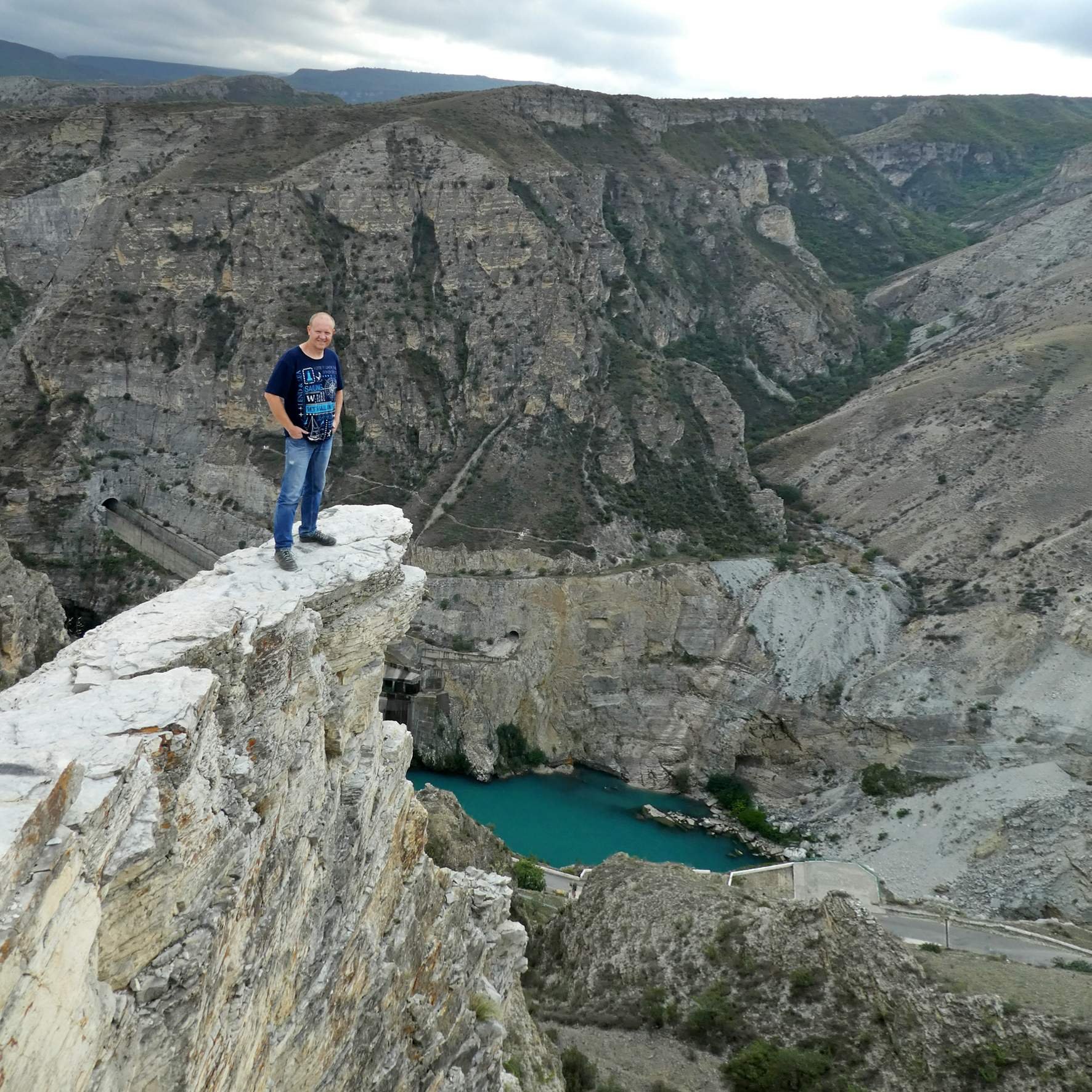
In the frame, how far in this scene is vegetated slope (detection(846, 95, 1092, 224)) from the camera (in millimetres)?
129250

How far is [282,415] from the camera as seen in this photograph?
10.2 m

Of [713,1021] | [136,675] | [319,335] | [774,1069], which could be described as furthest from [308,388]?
[713,1021]

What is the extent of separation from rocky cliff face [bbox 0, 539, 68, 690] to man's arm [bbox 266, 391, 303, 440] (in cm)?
2227

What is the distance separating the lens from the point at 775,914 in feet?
79.3

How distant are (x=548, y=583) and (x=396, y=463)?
44.8ft

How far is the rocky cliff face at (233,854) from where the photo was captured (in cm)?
524

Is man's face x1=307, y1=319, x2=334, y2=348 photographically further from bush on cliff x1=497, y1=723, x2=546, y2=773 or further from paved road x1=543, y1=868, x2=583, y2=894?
bush on cliff x1=497, y1=723, x2=546, y2=773

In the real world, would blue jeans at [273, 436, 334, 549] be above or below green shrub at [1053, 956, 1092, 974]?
above

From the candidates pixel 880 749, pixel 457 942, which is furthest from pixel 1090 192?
pixel 457 942

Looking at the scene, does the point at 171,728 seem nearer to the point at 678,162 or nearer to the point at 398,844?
the point at 398,844

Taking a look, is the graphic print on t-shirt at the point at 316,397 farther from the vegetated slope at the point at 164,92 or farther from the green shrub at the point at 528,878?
the vegetated slope at the point at 164,92

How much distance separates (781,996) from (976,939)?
13.9m

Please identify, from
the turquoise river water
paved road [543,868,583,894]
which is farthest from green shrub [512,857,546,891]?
the turquoise river water

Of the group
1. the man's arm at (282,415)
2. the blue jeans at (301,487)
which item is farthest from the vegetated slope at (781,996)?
the man's arm at (282,415)
